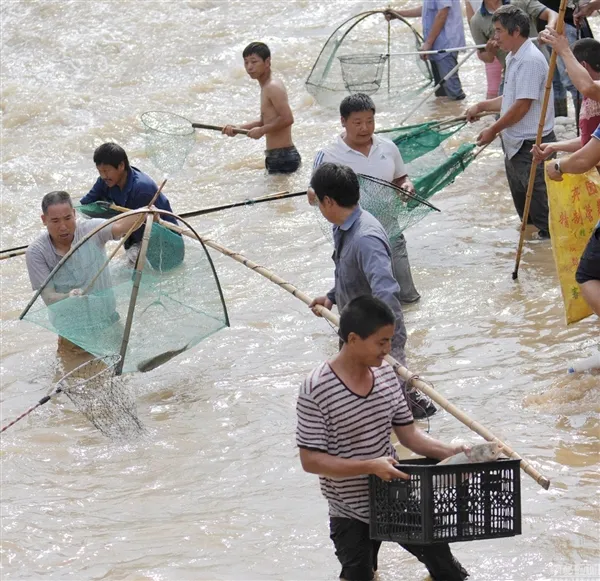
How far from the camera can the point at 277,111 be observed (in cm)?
997

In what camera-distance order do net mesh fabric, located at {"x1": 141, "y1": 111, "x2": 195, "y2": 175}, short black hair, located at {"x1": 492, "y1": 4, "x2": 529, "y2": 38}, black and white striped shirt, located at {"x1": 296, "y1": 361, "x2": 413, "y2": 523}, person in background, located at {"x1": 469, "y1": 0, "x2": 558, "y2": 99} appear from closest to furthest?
black and white striped shirt, located at {"x1": 296, "y1": 361, "x2": 413, "y2": 523}
short black hair, located at {"x1": 492, "y1": 4, "x2": 529, "y2": 38}
net mesh fabric, located at {"x1": 141, "y1": 111, "x2": 195, "y2": 175}
person in background, located at {"x1": 469, "y1": 0, "x2": 558, "y2": 99}

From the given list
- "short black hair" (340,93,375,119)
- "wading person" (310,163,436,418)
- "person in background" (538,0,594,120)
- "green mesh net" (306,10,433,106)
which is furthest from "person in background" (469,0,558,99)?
"wading person" (310,163,436,418)

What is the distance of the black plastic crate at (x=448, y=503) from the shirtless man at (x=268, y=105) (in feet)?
20.2

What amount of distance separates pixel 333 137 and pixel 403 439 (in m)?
8.17

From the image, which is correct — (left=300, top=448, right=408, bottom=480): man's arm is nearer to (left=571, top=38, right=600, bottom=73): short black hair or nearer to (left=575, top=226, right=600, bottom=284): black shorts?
(left=575, top=226, right=600, bottom=284): black shorts

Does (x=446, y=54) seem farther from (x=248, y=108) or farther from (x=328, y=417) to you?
(x=328, y=417)

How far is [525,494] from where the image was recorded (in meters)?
5.11

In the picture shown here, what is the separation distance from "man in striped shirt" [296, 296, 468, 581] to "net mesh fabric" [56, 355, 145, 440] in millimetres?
2291

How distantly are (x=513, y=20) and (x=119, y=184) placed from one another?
2.92 metres

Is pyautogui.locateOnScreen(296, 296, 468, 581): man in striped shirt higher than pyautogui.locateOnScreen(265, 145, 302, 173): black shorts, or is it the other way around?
pyautogui.locateOnScreen(296, 296, 468, 581): man in striped shirt

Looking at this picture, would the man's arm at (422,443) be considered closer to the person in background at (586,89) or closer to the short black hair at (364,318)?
the short black hair at (364,318)

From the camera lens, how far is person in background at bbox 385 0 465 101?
1184cm

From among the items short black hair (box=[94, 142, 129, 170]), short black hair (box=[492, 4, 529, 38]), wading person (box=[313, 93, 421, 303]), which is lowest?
short black hair (box=[94, 142, 129, 170])

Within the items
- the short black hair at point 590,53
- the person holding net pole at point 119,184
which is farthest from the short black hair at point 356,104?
the person holding net pole at point 119,184
